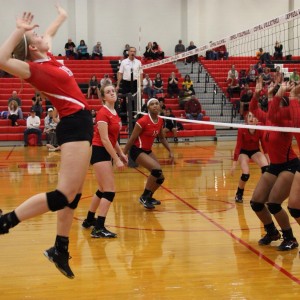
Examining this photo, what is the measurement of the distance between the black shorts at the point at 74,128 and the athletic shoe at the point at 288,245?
2.71 meters

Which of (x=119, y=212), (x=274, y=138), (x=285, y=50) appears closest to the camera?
(x=274, y=138)

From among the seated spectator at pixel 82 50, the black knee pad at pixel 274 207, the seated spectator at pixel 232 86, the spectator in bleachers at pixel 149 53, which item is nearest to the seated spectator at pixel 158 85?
the seated spectator at pixel 232 86

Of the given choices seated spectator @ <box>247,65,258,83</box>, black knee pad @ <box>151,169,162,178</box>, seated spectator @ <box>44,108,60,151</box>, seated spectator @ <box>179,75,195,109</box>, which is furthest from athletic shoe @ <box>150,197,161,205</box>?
seated spectator @ <box>179,75,195,109</box>

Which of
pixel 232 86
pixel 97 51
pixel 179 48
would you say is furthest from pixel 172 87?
pixel 97 51

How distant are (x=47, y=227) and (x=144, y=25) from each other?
2344cm

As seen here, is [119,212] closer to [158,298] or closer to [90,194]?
[90,194]

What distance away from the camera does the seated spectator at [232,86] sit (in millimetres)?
20672

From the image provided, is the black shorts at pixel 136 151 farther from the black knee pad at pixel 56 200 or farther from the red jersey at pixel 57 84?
the black knee pad at pixel 56 200

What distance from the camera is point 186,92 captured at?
22.8 m

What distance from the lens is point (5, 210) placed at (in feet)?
27.7

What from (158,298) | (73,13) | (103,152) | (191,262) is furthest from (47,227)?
(73,13)

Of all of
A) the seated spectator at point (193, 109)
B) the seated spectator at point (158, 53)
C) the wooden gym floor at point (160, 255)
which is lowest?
the wooden gym floor at point (160, 255)

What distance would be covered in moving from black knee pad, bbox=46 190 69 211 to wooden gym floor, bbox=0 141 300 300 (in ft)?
2.79

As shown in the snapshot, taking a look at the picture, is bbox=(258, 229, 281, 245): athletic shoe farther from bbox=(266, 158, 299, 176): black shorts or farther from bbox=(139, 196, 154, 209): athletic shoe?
bbox=(139, 196, 154, 209): athletic shoe
